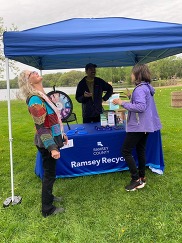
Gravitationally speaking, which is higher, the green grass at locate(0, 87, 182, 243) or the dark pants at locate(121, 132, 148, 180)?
the dark pants at locate(121, 132, 148, 180)

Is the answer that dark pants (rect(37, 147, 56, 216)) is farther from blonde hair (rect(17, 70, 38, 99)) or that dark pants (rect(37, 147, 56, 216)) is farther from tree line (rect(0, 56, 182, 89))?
tree line (rect(0, 56, 182, 89))

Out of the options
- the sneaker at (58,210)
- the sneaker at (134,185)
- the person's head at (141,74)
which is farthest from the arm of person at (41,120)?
the sneaker at (134,185)

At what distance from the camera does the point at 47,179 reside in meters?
2.64

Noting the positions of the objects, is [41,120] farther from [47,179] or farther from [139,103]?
[139,103]

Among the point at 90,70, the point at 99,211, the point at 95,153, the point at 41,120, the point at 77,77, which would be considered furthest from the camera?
the point at 77,77

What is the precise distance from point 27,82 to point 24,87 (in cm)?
6

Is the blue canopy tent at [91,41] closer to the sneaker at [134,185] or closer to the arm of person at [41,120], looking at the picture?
the arm of person at [41,120]

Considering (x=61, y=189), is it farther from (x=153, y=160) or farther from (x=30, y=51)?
(x=30, y=51)

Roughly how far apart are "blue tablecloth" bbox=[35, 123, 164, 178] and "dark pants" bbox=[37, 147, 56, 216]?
0.85 metres

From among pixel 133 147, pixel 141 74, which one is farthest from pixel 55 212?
pixel 141 74

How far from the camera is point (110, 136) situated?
3539 mm

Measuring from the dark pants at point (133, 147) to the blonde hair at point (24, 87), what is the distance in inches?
51.5

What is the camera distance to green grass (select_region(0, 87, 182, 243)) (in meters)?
2.36

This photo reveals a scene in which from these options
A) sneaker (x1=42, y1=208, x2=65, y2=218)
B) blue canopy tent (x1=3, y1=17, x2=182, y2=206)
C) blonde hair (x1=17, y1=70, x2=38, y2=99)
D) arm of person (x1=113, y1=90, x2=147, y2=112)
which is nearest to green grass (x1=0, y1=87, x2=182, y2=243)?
sneaker (x1=42, y1=208, x2=65, y2=218)
